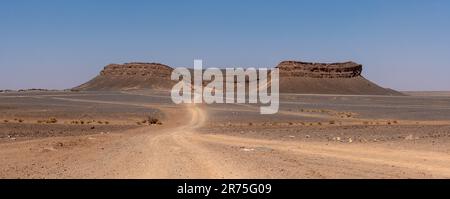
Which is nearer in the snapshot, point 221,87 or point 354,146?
point 354,146

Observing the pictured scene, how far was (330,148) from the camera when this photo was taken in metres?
18.7

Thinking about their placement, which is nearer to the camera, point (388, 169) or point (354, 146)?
point (388, 169)

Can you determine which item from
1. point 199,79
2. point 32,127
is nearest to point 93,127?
point 32,127

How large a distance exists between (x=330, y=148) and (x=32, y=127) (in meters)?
18.1

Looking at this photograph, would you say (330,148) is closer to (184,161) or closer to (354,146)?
(354,146)
